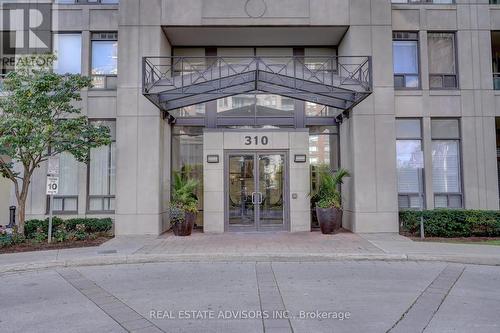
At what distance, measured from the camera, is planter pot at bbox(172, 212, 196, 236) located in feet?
43.7

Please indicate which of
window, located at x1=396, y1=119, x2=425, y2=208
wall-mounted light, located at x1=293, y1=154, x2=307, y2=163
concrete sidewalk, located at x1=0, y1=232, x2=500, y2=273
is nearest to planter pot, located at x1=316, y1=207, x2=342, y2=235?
concrete sidewalk, located at x1=0, y1=232, x2=500, y2=273

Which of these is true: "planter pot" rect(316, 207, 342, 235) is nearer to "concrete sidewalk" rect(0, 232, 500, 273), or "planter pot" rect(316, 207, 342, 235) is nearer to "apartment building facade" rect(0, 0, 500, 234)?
"apartment building facade" rect(0, 0, 500, 234)

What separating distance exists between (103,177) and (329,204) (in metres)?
8.01

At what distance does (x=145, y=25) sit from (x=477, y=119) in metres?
12.2

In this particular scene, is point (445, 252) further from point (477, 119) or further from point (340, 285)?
point (477, 119)

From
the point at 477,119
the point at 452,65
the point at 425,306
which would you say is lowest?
the point at 425,306

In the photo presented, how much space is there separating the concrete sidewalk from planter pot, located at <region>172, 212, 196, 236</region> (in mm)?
871

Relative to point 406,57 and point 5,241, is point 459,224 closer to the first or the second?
point 406,57

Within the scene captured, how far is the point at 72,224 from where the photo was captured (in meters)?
13.4

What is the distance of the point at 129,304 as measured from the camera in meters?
6.38

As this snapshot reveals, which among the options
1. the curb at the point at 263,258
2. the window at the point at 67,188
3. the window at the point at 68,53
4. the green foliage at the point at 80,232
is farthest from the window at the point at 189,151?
the curb at the point at 263,258

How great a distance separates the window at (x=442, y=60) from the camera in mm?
14828

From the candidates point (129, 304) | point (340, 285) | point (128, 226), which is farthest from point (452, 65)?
point (129, 304)

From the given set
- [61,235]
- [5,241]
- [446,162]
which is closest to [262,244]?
[61,235]
